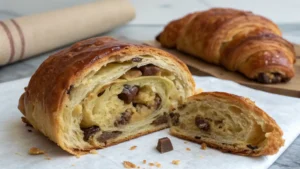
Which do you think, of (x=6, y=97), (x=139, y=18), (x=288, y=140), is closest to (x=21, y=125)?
(x=6, y=97)

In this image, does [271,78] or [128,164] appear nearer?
[128,164]

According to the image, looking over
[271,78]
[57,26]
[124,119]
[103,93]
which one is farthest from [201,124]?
[57,26]

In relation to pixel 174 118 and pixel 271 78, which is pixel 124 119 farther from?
pixel 271 78

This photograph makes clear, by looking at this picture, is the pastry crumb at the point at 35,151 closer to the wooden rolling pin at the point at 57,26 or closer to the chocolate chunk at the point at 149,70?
the chocolate chunk at the point at 149,70

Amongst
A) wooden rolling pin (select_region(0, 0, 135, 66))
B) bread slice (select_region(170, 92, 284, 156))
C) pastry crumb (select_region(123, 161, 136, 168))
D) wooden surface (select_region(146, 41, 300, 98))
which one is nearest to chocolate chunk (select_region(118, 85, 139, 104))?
bread slice (select_region(170, 92, 284, 156))

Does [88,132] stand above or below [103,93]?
below
